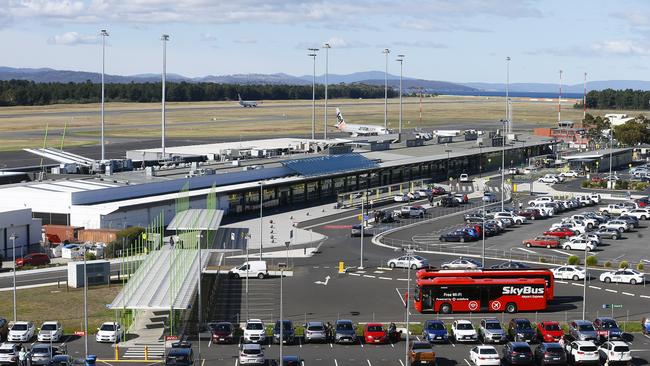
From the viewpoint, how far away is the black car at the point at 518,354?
39.7 metres

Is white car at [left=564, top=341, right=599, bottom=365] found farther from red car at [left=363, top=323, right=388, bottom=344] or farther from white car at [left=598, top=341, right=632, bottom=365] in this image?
red car at [left=363, top=323, right=388, bottom=344]

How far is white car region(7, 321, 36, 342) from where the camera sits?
43.8 m

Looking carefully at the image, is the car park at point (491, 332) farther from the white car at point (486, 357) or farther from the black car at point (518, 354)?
the white car at point (486, 357)

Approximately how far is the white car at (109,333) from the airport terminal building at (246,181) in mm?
27765

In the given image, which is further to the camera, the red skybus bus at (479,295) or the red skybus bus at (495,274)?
the red skybus bus at (495,274)

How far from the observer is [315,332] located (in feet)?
144

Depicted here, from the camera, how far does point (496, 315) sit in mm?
50125

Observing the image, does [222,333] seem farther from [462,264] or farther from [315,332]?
[462,264]

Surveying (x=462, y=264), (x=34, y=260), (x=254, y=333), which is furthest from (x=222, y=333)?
(x=34, y=260)

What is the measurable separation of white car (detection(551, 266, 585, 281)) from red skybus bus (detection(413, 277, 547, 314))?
32.6ft

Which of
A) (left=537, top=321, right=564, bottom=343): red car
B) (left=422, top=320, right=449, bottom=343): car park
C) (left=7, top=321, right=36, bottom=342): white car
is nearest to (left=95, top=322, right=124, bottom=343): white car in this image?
(left=7, top=321, right=36, bottom=342): white car

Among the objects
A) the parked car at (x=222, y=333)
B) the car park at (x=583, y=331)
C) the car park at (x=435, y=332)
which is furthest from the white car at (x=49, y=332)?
the car park at (x=583, y=331)

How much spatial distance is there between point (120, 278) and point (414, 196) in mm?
46569

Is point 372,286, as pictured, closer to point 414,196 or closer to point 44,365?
point 44,365
